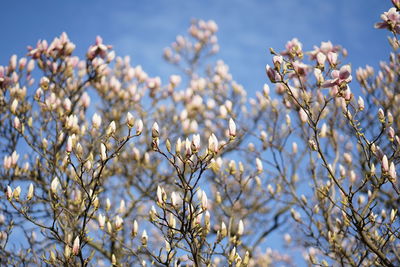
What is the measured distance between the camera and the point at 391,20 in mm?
3055

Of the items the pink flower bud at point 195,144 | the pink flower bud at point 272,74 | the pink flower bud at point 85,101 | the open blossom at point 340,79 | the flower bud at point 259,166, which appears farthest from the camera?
the pink flower bud at point 85,101

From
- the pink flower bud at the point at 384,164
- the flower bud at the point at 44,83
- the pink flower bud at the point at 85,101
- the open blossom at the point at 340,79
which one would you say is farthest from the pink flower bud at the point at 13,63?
the pink flower bud at the point at 384,164

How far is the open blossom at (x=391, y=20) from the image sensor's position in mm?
3033

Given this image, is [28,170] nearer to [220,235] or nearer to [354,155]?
[220,235]

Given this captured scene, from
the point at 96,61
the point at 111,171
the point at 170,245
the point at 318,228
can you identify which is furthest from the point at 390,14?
the point at 111,171

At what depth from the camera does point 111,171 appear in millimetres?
5402

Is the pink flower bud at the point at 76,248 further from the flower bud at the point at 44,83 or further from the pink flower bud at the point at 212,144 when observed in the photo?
the flower bud at the point at 44,83

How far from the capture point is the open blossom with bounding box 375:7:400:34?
9.95 feet

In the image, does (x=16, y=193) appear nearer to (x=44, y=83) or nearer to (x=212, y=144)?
(x=212, y=144)

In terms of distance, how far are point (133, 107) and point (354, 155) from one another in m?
3.21

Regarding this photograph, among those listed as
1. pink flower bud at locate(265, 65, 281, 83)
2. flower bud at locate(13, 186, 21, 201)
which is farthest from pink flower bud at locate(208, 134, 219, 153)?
flower bud at locate(13, 186, 21, 201)

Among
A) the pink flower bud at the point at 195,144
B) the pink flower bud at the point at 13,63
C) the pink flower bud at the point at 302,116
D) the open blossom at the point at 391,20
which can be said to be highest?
the pink flower bud at the point at 13,63

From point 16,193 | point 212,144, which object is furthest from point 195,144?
point 16,193

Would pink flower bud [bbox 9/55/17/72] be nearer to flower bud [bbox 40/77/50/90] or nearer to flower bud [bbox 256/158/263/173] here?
flower bud [bbox 40/77/50/90]
